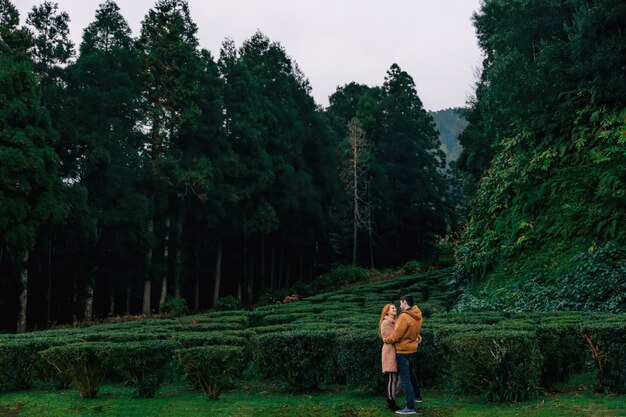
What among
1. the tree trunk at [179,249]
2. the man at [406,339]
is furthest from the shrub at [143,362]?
the tree trunk at [179,249]

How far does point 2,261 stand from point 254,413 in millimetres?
19833

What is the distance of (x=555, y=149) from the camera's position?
21156 millimetres

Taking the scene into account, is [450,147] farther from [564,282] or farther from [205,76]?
[564,282]

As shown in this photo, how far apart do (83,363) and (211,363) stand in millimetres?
2285

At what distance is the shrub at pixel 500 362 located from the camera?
8.38m

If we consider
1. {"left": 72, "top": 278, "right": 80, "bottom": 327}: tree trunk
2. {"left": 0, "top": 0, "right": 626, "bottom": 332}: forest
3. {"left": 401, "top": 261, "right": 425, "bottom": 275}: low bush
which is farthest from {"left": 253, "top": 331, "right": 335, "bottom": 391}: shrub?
{"left": 401, "top": 261, "right": 425, "bottom": 275}: low bush

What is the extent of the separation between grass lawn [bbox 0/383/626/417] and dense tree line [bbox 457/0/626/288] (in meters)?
9.03

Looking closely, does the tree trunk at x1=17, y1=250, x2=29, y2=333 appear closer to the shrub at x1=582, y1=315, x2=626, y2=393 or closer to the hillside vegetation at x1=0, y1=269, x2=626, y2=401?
the hillside vegetation at x1=0, y1=269, x2=626, y2=401

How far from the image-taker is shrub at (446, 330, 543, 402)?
838 cm

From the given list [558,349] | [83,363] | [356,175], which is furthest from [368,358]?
[356,175]

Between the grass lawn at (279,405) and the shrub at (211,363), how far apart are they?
268 mm

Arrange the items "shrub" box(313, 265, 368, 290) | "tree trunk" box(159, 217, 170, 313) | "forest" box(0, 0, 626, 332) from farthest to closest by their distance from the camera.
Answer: "shrub" box(313, 265, 368, 290) → "tree trunk" box(159, 217, 170, 313) → "forest" box(0, 0, 626, 332)

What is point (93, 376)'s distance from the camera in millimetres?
10172

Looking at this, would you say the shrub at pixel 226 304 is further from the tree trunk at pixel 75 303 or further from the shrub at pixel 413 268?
the shrub at pixel 413 268
